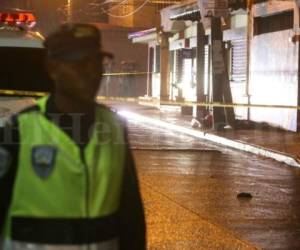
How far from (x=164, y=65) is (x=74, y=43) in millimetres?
29595

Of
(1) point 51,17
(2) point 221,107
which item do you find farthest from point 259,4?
(1) point 51,17

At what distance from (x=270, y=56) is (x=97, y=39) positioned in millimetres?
18394

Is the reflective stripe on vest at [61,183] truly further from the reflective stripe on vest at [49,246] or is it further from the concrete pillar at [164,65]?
the concrete pillar at [164,65]

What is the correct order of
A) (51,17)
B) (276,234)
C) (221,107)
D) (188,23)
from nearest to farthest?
(276,234)
(221,107)
(188,23)
(51,17)

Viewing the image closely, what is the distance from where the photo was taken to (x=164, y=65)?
32.0 m

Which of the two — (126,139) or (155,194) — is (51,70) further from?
(155,194)

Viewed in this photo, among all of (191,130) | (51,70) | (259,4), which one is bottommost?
(191,130)

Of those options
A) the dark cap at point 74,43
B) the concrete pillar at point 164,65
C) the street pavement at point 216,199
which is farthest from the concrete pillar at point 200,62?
the dark cap at point 74,43

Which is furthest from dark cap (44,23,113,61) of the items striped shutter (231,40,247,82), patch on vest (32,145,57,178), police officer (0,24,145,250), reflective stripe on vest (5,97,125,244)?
striped shutter (231,40,247,82)

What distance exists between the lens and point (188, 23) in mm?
28750

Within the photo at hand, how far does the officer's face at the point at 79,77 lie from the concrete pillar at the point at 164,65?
95.5ft

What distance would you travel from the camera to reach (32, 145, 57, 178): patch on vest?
2.37m

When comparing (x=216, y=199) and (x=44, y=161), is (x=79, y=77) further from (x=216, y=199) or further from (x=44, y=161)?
(x=216, y=199)

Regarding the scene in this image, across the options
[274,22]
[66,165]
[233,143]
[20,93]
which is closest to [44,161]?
[66,165]
